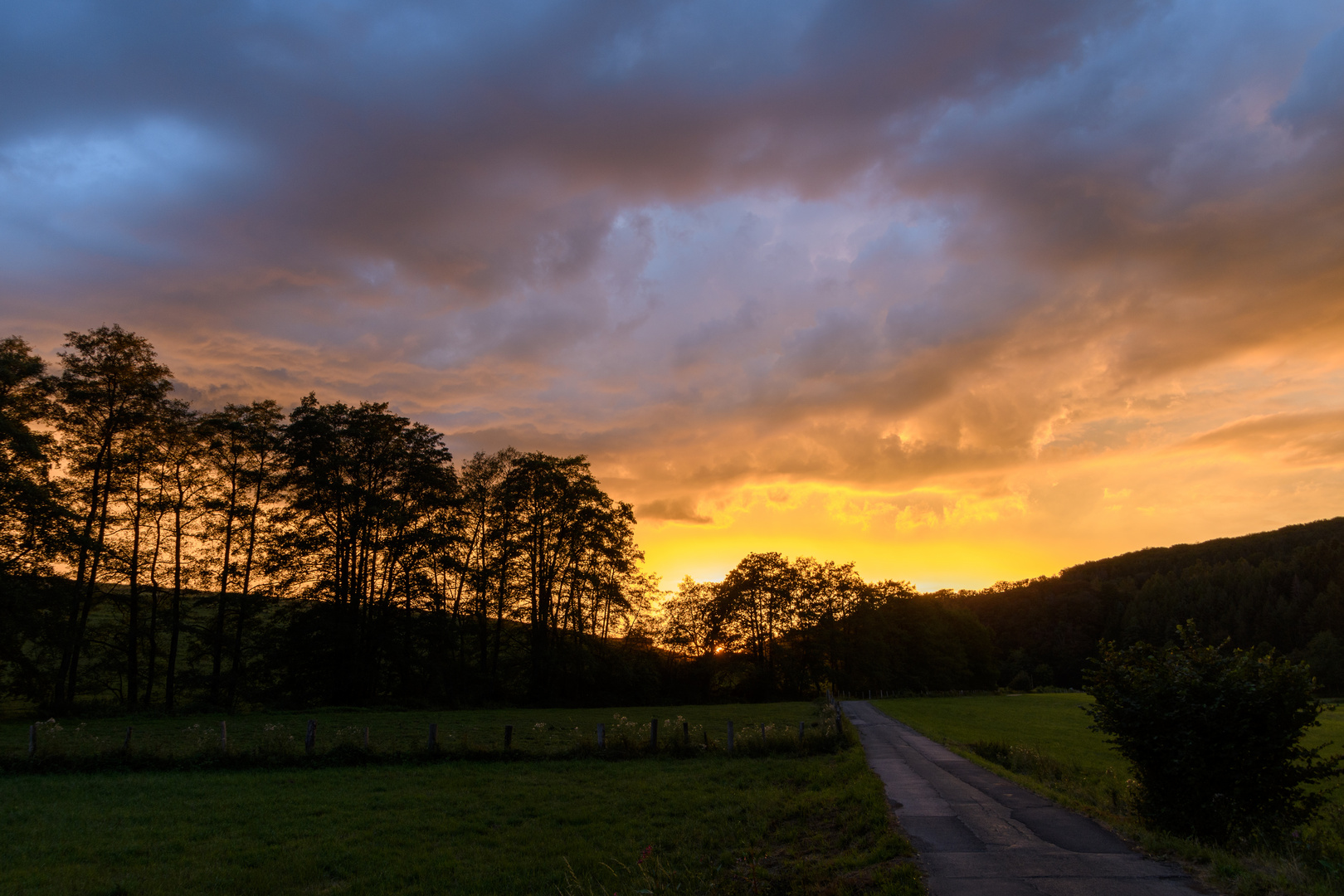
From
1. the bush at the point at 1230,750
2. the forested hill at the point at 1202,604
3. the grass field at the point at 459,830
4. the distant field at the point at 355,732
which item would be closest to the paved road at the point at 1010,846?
the grass field at the point at 459,830

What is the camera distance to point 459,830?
13.5 metres

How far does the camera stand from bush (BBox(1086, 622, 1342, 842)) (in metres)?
10.4

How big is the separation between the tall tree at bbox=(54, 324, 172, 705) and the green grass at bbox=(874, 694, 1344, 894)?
3814cm

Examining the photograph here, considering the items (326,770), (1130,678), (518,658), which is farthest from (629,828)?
(518,658)

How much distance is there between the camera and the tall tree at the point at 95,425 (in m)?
31.4

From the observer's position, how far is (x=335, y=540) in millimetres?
40750

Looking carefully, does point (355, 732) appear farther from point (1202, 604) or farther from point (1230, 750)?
point (1202, 604)

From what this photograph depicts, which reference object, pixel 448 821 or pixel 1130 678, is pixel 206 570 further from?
pixel 1130 678

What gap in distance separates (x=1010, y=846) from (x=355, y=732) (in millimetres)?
20388

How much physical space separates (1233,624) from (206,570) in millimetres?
165663

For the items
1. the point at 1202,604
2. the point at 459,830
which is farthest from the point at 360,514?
the point at 1202,604

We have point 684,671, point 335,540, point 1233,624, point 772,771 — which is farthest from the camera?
point 1233,624

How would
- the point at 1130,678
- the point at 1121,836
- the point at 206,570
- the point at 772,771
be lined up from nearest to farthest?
the point at 1121,836 < the point at 1130,678 < the point at 772,771 < the point at 206,570

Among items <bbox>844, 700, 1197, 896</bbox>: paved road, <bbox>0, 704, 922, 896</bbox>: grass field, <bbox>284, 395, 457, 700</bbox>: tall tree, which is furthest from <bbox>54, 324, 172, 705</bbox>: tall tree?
<bbox>844, 700, 1197, 896</bbox>: paved road
